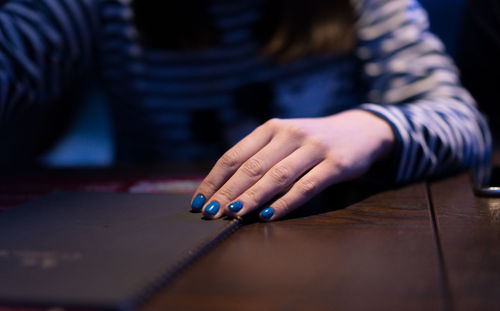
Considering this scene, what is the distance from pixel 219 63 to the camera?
4.10 ft

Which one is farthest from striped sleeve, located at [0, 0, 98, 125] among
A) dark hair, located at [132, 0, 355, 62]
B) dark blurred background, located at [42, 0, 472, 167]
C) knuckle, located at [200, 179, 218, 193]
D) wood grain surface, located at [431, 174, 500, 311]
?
wood grain surface, located at [431, 174, 500, 311]

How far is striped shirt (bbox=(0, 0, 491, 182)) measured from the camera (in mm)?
1036

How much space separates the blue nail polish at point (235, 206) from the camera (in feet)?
1.72

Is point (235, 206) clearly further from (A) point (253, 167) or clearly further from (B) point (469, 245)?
(B) point (469, 245)

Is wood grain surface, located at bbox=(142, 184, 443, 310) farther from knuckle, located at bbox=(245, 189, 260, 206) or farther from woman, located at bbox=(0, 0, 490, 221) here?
woman, located at bbox=(0, 0, 490, 221)

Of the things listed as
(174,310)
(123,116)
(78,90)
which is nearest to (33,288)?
(174,310)

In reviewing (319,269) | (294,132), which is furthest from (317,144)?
(319,269)

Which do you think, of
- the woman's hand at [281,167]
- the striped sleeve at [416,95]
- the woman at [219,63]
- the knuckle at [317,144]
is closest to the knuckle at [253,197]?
the woman's hand at [281,167]

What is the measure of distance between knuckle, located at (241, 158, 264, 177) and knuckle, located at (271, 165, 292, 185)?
2cm

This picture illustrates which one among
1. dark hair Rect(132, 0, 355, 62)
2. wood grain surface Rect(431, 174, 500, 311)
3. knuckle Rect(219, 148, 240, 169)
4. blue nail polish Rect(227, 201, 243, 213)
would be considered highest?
dark hair Rect(132, 0, 355, 62)

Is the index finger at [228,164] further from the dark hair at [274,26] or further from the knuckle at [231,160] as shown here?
the dark hair at [274,26]

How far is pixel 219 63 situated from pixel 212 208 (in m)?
0.79

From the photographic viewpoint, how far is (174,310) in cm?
31

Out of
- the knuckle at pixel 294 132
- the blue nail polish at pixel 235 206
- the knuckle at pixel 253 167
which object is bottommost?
the blue nail polish at pixel 235 206
